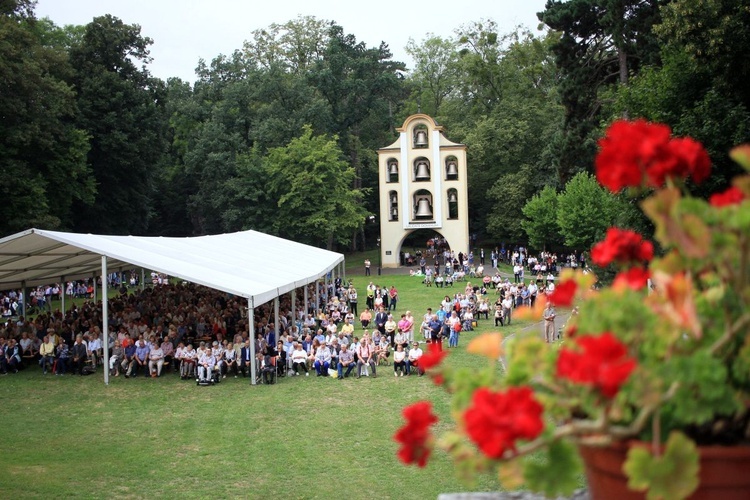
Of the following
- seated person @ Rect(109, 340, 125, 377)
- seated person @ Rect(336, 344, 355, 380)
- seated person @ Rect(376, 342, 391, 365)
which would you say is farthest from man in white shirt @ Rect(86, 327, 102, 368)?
seated person @ Rect(376, 342, 391, 365)

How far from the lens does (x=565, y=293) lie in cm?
240

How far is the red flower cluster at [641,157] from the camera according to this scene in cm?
225

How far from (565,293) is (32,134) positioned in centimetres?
3402

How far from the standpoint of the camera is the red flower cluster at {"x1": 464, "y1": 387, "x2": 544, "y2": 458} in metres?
1.85

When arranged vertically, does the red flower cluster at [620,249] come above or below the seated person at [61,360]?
above

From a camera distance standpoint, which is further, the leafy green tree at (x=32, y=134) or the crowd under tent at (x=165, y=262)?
the leafy green tree at (x=32, y=134)

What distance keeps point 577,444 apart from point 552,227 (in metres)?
43.8

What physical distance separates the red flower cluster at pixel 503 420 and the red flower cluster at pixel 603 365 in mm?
135

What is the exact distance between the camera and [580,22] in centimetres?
2605

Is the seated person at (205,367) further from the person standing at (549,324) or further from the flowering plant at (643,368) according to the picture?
the flowering plant at (643,368)

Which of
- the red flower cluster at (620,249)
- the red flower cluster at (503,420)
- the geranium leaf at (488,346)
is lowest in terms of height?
the red flower cluster at (503,420)

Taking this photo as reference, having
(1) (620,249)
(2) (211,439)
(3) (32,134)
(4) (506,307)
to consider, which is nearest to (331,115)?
(3) (32,134)

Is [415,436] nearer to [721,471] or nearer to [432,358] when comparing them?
[432,358]

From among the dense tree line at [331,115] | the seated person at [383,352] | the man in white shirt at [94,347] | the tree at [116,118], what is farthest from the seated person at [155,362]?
the tree at [116,118]
